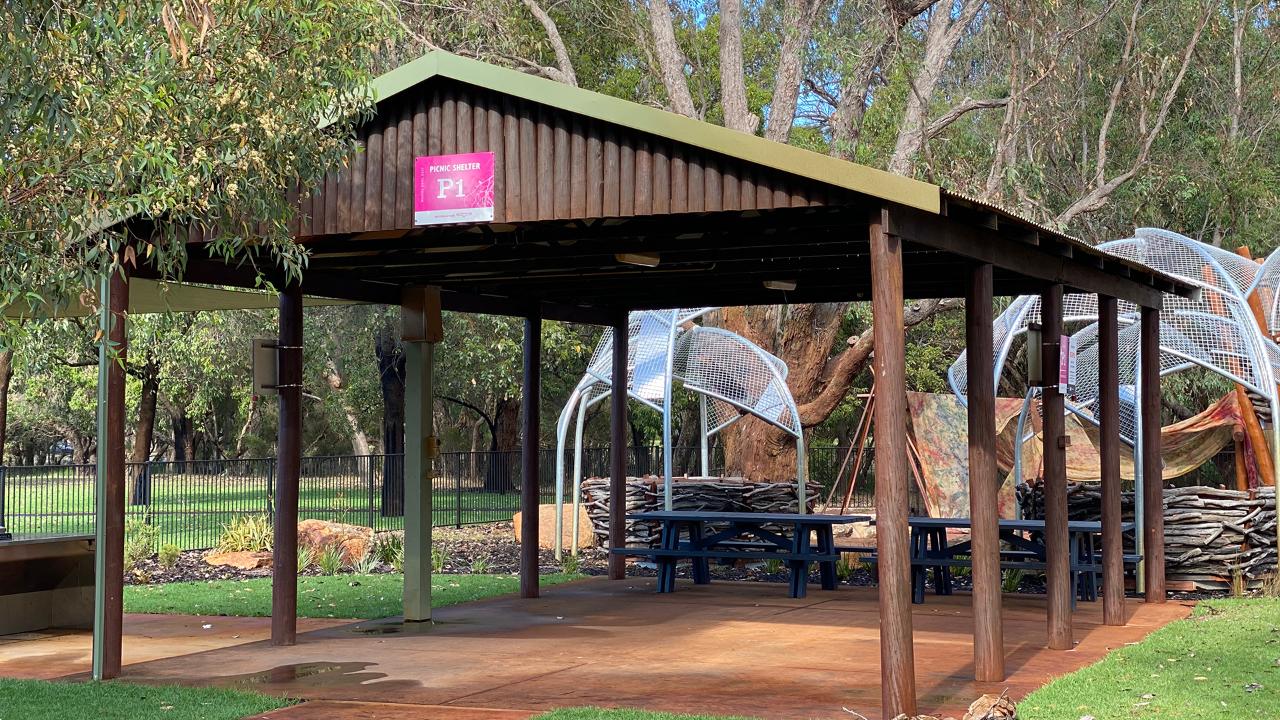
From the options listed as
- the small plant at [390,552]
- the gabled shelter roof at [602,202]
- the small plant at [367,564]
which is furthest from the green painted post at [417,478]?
the small plant at [390,552]

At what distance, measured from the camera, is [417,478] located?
1159 centimetres

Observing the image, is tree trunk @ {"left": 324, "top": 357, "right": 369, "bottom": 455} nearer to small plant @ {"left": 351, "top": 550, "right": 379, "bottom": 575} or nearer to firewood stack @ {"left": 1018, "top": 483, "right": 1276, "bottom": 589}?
small plant @ {"left": 351, "top": 550, "right": 379, "bottom": 575}

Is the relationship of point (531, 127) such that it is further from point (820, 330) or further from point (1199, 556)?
point (820, 330)

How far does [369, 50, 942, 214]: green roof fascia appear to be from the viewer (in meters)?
7.57

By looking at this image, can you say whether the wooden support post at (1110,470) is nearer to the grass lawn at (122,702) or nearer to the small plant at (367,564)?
the grass lawn at (122,702)

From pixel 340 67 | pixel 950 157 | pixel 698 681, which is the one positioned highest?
pixel 950 157

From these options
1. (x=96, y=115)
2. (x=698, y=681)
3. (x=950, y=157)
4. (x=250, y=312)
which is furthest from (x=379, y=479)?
(x=96, y=115)

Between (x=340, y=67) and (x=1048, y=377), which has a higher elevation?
(x=340, y=67)

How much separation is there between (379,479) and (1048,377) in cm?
1398

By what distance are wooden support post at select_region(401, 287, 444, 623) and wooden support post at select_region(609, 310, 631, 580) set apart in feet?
12.3

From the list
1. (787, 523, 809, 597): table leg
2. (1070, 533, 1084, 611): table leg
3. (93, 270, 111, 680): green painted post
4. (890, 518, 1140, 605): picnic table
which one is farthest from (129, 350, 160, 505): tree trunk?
(1070, 533, 1084, 611): table leg

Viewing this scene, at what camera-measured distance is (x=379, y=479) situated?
72.9ft

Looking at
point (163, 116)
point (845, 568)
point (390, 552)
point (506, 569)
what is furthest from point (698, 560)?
point (163, 116)

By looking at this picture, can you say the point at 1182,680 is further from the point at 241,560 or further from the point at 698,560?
the point at 241,560
